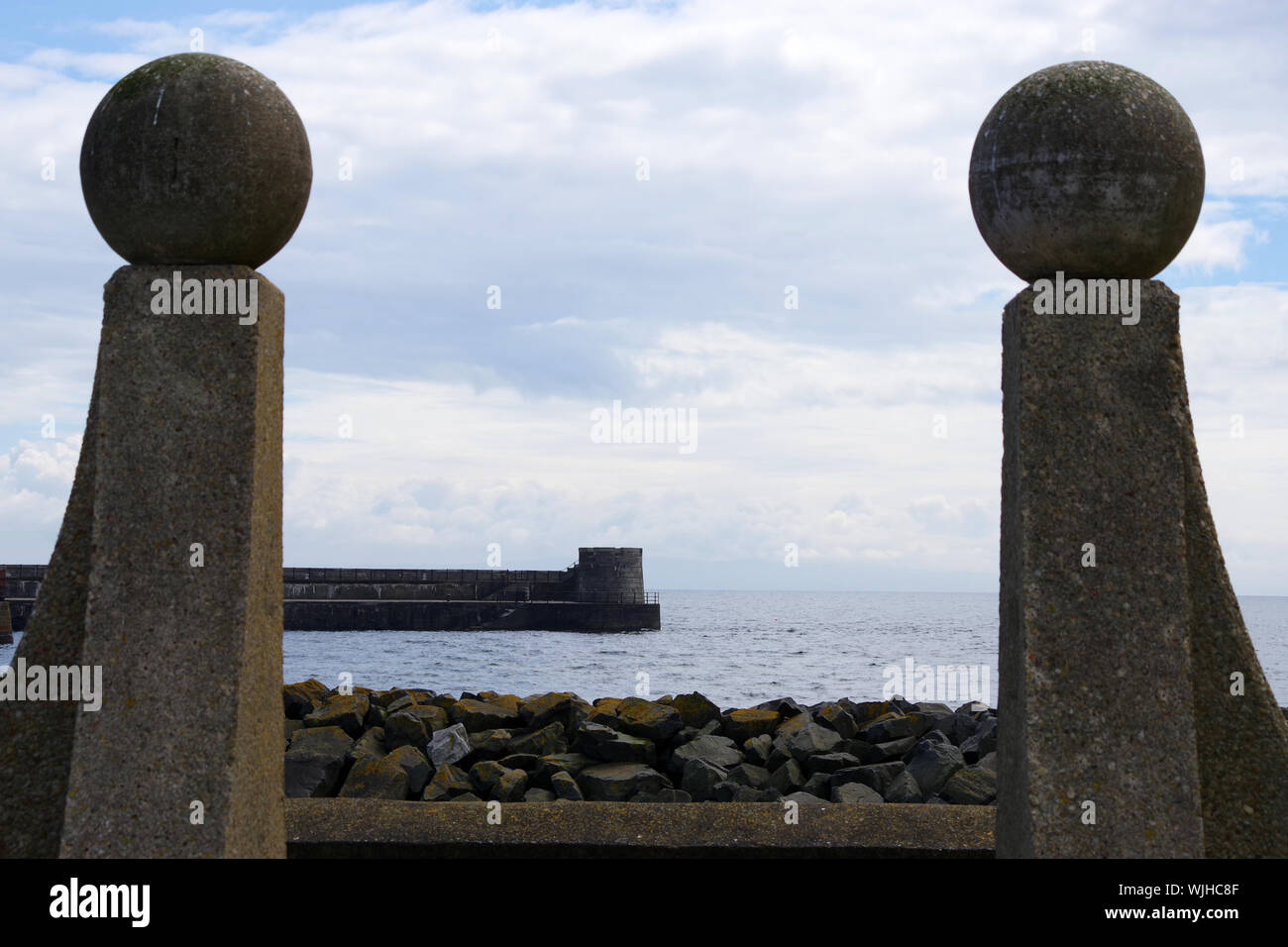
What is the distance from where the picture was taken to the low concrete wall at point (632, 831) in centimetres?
412

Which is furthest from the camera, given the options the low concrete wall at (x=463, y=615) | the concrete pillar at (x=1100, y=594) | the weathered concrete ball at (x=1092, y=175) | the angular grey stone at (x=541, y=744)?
the low concrete wall at (x=463, y=615)

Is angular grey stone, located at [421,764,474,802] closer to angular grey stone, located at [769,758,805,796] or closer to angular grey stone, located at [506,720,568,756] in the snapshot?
angular grey stone, located at [506,720,568,756]

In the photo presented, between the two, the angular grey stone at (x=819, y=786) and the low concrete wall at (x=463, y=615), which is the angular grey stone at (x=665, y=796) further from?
the low concrete wall at (x=463, y=615)

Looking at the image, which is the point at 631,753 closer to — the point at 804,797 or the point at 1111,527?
the point at 804,797

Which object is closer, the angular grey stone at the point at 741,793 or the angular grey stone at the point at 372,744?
the angular grey stone at the point at 741,793

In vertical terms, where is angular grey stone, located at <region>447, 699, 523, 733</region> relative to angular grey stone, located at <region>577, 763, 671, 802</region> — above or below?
above

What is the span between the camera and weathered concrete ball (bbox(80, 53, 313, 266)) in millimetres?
3535

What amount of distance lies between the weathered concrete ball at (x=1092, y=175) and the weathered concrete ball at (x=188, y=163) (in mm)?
Result: 2402

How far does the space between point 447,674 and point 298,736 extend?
30.1m

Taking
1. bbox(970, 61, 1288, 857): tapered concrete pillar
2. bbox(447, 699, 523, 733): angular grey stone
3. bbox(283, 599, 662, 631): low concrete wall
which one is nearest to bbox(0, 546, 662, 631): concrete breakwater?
bbox(283, 599, 662, 631): low concrete wall

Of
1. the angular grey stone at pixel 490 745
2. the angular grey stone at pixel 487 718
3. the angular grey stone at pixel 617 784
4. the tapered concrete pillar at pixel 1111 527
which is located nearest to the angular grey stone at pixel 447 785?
the angular grey stone at pixel 490 745

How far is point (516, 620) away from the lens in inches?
2103

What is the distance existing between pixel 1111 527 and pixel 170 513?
301 cm
